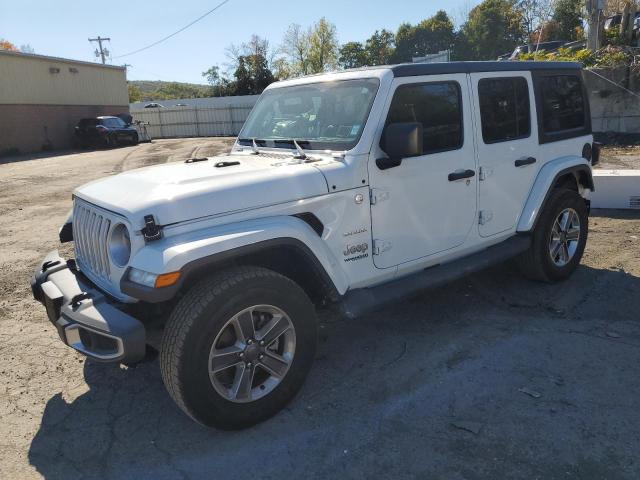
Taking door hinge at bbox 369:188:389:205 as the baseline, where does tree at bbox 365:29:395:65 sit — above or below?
above

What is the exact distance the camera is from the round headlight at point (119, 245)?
3.01m

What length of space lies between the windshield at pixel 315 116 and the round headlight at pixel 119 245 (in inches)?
56.9

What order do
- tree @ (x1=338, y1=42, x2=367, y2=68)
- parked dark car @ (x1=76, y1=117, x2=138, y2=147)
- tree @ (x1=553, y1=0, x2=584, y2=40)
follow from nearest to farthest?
1. parked dark car @ (x1=76, y1=117, x2=138, y2=147)
2. tree @ (x1=553, y1=0, x2=584, y2=40)
3. tree @ (x1=338, y1=42, x2=367, y2=68)

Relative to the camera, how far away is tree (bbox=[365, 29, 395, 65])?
76875 millimetres

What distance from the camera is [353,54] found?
73312mm

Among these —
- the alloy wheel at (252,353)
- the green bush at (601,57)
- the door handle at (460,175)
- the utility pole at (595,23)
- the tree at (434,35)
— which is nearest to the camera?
the alloy wheel at (252,353)

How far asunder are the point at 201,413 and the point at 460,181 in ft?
8.28

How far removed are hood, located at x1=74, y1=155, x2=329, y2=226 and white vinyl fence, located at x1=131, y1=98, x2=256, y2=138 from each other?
3057cm

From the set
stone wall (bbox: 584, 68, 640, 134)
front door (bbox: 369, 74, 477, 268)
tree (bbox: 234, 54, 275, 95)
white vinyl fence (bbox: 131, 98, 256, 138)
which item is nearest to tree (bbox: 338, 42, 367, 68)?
tree (bbox: 234, 54, 275, 95)

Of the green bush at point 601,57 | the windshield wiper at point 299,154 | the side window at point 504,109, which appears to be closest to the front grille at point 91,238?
the windshield wiper at point 299,154

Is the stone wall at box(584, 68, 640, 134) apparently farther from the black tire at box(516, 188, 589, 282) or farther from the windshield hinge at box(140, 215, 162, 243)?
the windshield hinge at box(140, 215, 162, 243)

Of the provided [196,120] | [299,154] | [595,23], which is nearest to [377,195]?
[299,154]

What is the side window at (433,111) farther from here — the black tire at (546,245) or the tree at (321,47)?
the tree at (321,47)

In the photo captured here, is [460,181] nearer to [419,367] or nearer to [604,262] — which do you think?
[419,367]
